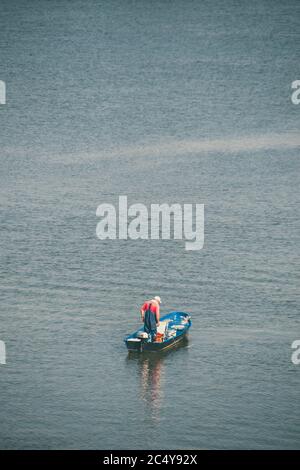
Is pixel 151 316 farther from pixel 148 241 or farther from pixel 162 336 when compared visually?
pixel 148 241

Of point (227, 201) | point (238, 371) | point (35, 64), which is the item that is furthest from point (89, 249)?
point (35, 64)

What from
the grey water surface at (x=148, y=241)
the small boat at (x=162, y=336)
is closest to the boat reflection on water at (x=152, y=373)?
the grey water surface at (x=148, y=241)

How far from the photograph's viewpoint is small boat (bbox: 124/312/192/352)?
4131 centimetres

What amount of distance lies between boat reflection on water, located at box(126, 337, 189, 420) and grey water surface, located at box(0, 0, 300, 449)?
77 millimetres

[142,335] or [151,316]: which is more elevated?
[151,316]

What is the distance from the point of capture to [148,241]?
185 feet

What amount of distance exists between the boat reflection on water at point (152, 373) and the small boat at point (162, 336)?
208 mm

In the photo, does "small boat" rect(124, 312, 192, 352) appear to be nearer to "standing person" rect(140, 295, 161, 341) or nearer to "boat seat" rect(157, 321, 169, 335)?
"boat seat" rect(157, 321, 169, 335)

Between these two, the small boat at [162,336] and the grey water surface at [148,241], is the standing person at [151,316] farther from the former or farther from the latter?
the grey water surface at [148,241]

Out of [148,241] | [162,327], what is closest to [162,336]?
[162,327]

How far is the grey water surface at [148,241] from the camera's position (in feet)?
122

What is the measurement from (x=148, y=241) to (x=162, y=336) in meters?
15.1

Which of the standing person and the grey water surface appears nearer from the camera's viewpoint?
the grey water surface

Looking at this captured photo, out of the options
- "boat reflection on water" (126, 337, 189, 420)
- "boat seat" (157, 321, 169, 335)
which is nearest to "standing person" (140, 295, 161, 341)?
"boat seat" (157, 321, 169, 335)
